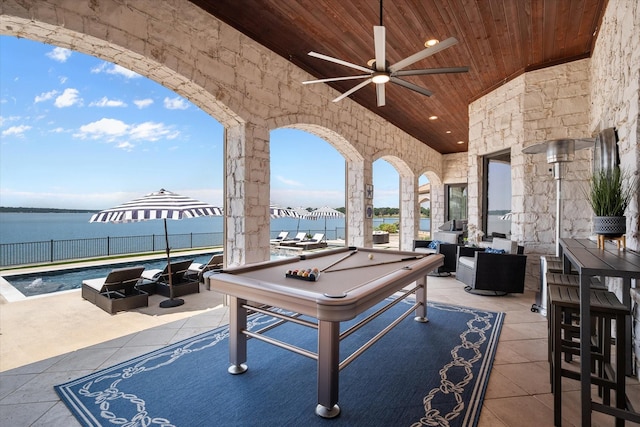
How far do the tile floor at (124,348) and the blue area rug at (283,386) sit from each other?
133 mm

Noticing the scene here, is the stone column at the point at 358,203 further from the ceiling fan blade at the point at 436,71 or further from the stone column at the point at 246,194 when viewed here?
the ceiling fan blade at the point at 436,71

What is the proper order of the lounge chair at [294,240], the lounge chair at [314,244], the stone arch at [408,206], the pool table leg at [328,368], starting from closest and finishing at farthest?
the pool table leg at [328,368] < the stone arch at [408,206] < the lounge chair at [314,244] < the lounge chair at [294,240]

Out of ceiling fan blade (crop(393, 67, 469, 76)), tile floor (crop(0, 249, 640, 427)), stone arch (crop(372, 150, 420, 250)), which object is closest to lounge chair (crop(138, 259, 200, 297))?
tile floor (crop(0, 249, 640, 427))

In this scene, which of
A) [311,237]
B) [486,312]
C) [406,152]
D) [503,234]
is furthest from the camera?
[311,237]

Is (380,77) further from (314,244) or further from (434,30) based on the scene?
(314,244)

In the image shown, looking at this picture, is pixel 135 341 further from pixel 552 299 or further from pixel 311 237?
pixel 311 237

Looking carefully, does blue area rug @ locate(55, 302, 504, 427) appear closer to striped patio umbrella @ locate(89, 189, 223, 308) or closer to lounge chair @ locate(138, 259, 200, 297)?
striped patio umbrella @ locate(89, 189, 223, 308)

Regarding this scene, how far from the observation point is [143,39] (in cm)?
288

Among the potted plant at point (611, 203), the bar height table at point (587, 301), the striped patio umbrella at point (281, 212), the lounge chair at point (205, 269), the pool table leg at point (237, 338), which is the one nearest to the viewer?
the bar height table at point (587, 301)

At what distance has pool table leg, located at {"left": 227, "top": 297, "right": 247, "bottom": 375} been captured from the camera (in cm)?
229

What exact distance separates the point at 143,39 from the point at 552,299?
4029 millimetres

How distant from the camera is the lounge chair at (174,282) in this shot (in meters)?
5.16

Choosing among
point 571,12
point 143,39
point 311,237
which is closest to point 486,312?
point 571,12

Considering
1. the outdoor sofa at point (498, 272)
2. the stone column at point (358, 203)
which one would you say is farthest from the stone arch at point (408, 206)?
the outdoor sofa at point (498, 272)
